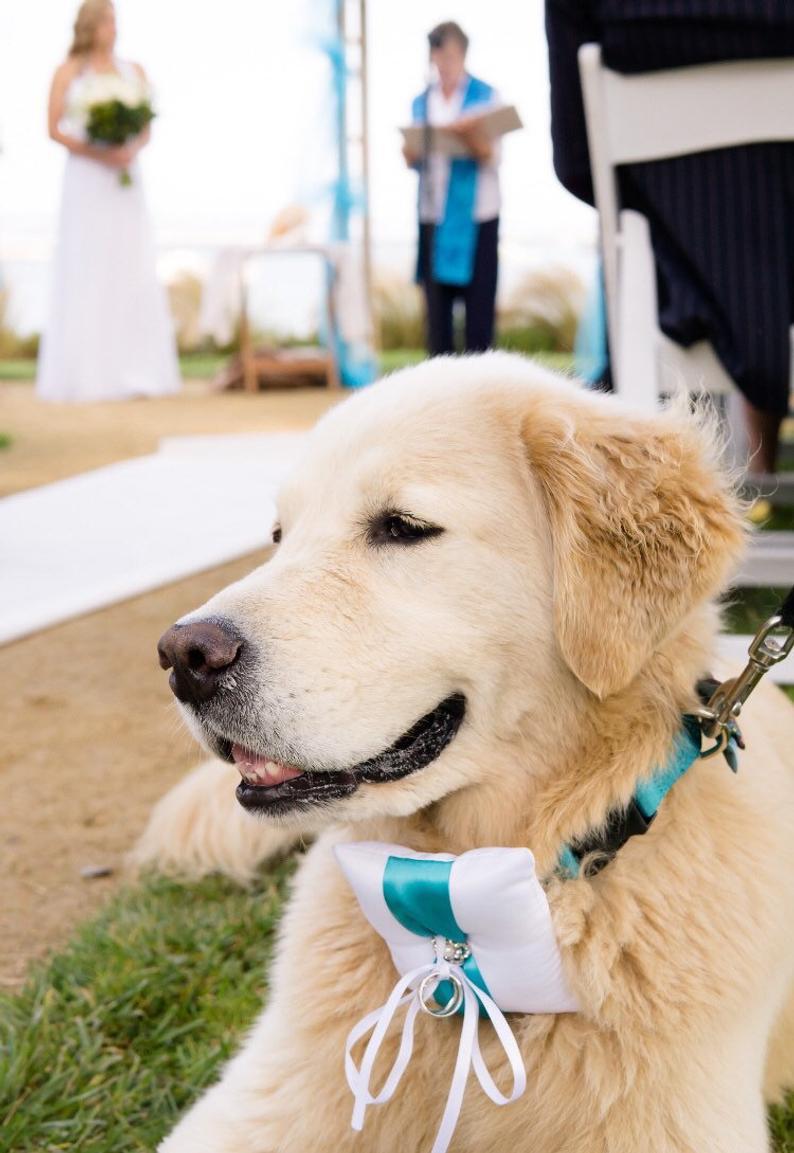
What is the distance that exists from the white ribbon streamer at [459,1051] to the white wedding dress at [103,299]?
12.2 meters

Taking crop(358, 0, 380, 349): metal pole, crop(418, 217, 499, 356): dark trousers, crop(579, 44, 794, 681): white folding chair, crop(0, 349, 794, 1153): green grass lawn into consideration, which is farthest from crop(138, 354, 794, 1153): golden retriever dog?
crop(358, 0, 380, 349): metal pole

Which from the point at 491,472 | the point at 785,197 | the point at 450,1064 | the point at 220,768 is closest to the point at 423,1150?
the point at 450,1064

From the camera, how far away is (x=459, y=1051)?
163cm

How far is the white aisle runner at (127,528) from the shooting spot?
4879 mm

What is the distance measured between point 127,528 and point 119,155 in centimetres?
737

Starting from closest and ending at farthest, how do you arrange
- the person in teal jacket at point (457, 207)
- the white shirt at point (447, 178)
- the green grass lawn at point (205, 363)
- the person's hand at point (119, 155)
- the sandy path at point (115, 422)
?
1. the white shirt at point (447, 178)
2. the person in teal jacket at point (457, 207)
3. the sandy path at point (115, 422)
4. the person's hand at point (119, 155)
5. the green grass lawn at point (205, 363)

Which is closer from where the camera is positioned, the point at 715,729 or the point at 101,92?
the point at 715,729

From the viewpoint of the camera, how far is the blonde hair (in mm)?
11430

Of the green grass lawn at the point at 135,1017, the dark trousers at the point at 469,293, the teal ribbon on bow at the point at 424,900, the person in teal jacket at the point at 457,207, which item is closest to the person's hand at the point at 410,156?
the person in teal jacket at the point at 457,207

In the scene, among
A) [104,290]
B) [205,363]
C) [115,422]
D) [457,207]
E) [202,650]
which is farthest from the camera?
[205,363]

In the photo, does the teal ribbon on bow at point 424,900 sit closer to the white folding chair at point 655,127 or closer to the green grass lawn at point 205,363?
the white folding chair at point 655,127

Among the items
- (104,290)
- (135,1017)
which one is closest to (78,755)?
(135,1017)

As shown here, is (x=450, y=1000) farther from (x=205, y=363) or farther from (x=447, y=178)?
(x=205, y=363)

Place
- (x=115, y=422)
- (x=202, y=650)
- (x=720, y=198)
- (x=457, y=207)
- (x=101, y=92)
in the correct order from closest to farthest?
(x=202, y=650) → (x=720, y=198) → (x=457, y=207) → (x=101, y=92) → (x=115, y=422)
